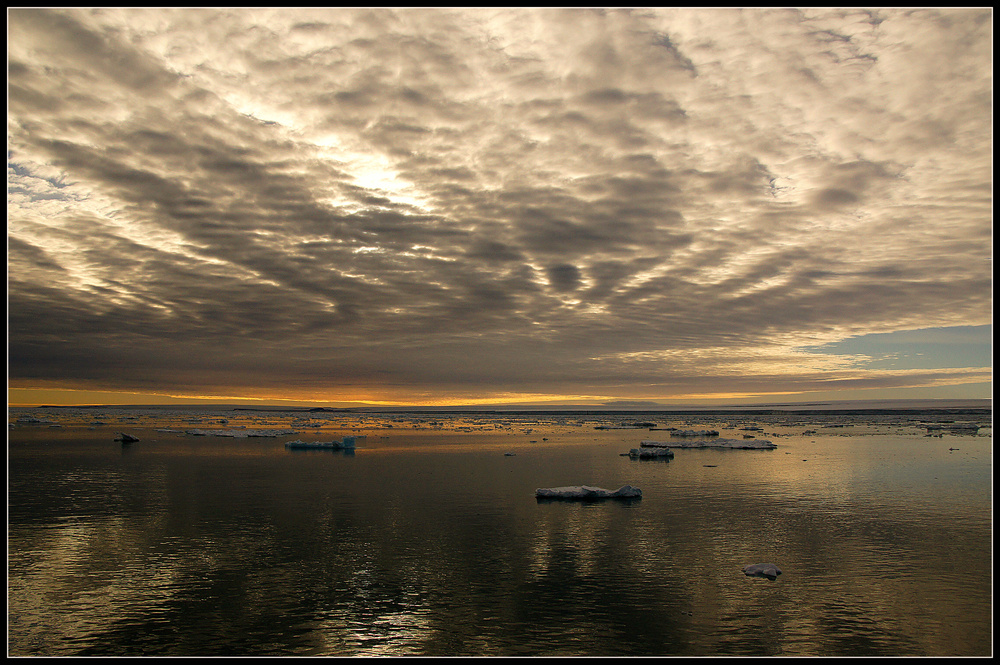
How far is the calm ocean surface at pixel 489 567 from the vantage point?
1105cm

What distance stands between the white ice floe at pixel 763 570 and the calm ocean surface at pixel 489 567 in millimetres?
305

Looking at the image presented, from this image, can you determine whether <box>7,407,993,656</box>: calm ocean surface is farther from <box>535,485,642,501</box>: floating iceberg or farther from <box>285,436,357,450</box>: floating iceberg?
<box>285,436,357,450</box>: floating iceberg

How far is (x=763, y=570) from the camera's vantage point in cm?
1453

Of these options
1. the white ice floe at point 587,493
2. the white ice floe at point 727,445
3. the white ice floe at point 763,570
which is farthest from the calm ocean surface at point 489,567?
the white ice floe at point 727,445

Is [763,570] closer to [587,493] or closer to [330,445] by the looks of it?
[587,493]

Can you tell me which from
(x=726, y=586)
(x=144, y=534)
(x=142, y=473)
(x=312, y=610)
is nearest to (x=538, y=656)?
(x=312, y=610)

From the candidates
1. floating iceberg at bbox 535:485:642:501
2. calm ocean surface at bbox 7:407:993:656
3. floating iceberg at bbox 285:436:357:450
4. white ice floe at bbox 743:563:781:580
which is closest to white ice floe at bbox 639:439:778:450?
calm ocean surface at bbox 7:407:993:656

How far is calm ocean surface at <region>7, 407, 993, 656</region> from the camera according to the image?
1105 cm

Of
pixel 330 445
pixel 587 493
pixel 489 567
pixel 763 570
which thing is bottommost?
pixel 330 445

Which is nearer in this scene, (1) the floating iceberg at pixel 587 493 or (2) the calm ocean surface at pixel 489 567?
(2) the calm ocean surface at pixel 489 567

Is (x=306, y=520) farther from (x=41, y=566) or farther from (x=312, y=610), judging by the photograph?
(x=312, y=610)

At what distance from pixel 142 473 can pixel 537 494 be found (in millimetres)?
22672

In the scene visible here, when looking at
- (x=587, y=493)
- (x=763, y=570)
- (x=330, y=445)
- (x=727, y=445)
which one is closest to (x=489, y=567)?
(x=763, y=570)

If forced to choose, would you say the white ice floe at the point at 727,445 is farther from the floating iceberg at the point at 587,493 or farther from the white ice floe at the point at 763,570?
the white ice floe at the point at 763,570
